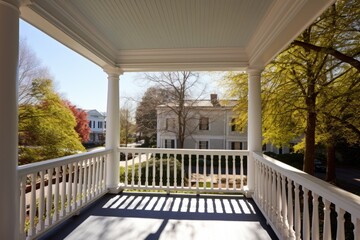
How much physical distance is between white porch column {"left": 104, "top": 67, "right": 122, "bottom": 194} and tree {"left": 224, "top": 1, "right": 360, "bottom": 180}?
3.93 m

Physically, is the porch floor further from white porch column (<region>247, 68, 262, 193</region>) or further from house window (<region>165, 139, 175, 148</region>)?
house window (<region>165, 139, 175, 148</region>)

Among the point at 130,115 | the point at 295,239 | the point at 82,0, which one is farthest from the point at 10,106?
the point at 130,115

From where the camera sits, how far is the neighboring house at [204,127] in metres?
16.9

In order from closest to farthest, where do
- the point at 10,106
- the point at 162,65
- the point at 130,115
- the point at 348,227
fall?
the point at 10,106 < the point at 162,65 < the point at 348,227 < the point at 130,115

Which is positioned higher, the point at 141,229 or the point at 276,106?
the point at 276,106

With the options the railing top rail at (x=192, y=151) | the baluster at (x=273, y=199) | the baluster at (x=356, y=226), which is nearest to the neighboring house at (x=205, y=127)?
the railing top rail at (x=192, y=151)

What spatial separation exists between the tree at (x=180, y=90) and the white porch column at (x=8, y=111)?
13517mm

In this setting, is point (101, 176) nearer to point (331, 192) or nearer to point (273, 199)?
point (273, 199)

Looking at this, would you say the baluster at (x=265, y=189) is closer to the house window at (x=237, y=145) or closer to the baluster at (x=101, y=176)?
the baluster at (x=101, y=176)

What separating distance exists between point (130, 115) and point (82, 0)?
16.6 m

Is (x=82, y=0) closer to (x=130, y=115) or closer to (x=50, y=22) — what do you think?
(x=50, y=22)

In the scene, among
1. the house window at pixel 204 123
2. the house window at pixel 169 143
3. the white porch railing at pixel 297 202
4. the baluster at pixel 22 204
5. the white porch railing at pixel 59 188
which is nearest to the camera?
the white porch railing at pixel 297 202

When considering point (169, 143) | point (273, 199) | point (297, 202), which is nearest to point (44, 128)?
point (273, 199)

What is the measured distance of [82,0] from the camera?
269 centimetres
